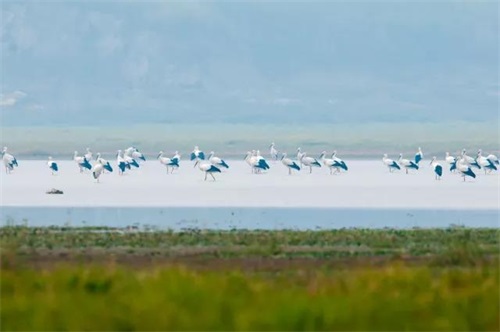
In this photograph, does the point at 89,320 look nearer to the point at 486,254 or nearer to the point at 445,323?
the point at 445,323

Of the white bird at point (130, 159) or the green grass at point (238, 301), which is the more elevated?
the white bird at point (130, 159)

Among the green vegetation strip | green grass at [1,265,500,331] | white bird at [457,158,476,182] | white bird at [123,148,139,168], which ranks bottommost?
green grass at [1,265,500,331]

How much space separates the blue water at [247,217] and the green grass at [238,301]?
863 cm

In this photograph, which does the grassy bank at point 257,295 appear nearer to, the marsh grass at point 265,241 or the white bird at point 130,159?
the marsh grass at point 265,241

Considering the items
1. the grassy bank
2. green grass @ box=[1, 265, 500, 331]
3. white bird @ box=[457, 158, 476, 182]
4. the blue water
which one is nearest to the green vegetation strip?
the grassy bank

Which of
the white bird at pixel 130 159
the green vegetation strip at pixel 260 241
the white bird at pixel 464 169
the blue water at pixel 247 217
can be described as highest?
the white bird at pixel 130 159

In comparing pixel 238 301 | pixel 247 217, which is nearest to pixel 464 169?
pixel 247 217

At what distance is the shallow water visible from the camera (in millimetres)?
21891

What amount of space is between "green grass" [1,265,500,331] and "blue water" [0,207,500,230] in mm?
8628

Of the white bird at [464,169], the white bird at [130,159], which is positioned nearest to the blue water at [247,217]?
the white bird at [464,169]

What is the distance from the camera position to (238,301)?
33.0ft

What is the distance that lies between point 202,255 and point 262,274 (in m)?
2.37

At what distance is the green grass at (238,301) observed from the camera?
9516 mm

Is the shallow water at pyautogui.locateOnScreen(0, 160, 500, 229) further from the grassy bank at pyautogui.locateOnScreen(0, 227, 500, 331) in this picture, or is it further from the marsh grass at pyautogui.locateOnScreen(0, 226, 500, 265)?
the grassy bank at pyautogui.locateOnScreen(0, 227, 500, 331)
